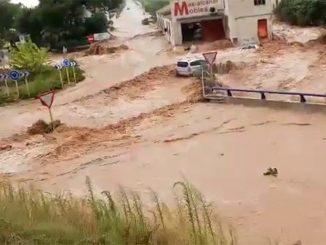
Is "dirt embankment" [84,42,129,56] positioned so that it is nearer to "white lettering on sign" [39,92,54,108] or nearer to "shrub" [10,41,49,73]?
"shrub" [10,41,49,73]

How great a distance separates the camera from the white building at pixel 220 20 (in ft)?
129

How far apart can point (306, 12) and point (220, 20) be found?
9088mm

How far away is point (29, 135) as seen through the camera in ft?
75.2

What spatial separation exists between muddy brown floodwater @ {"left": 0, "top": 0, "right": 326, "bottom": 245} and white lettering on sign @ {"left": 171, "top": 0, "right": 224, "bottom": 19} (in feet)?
30.5

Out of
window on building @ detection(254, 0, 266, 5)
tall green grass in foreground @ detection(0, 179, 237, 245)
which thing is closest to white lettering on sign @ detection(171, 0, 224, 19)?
window on building @ detection(254, 0, 266, 5)

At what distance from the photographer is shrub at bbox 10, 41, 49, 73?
35969mm

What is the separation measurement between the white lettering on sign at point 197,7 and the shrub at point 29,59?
10.3 m

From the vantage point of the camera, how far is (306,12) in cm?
4769

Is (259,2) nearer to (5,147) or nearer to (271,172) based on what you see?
(5,147)

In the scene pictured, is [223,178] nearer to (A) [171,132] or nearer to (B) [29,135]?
(A) [171,132]

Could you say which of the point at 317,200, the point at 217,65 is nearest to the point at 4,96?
the point at 217,65

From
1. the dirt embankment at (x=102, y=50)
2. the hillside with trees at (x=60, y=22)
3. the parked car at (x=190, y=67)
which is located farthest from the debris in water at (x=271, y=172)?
the hillside with trees at (x=60, y=22)

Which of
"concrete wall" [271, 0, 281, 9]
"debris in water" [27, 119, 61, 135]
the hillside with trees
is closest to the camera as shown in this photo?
"debris in water" [27, 119, 61, 135]

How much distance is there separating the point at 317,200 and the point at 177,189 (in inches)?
137
